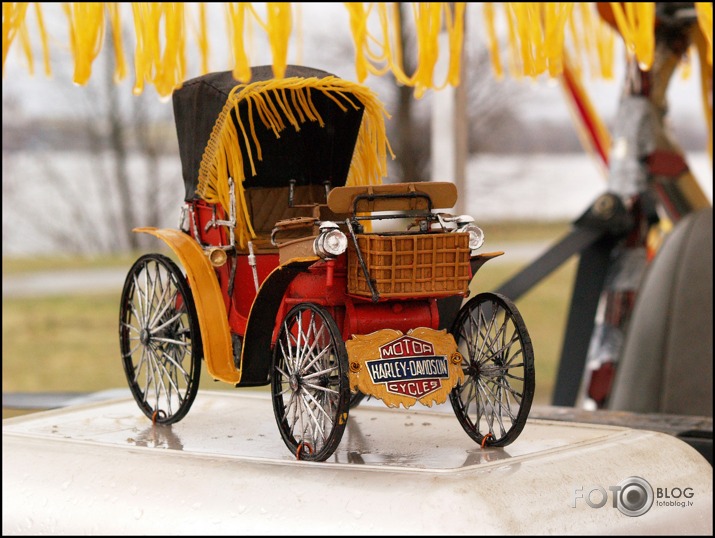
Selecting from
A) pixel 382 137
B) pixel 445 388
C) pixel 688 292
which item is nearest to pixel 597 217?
pixel 688 292

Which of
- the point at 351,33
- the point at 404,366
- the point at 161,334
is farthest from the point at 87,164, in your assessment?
the point at 404,366

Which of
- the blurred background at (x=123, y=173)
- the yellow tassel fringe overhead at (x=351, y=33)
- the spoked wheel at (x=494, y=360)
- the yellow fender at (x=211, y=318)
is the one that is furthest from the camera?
the blurred background at (x=123, y=173)

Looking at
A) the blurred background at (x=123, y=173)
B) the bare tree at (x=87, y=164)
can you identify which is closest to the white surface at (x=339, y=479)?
the blurred background at (x=123, y=173)

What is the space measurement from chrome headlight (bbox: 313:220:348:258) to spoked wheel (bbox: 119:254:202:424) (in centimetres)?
27

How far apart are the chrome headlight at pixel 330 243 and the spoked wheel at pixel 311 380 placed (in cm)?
6

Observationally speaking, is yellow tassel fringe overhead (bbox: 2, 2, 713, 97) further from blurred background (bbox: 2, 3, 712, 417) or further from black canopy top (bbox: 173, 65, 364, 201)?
blurred background (bbox: 2, 3, 712, 417)

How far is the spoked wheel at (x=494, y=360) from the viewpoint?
1.12 meters

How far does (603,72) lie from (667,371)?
0.63 metres

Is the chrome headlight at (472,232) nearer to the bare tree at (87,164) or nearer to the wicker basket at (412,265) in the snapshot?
the wicker basket at (412,265)

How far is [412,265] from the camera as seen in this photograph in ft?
3.47

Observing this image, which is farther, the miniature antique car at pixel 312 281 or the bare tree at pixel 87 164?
the bare tree at pixel 87 164

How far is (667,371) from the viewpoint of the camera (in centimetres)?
215

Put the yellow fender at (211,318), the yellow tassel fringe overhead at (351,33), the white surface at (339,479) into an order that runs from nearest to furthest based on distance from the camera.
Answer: the white surface at (339,479), the yellow fender at (211,318), the yellow tassel fringe overhead at (351,33)

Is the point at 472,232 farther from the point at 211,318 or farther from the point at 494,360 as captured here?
the point at 211,318
